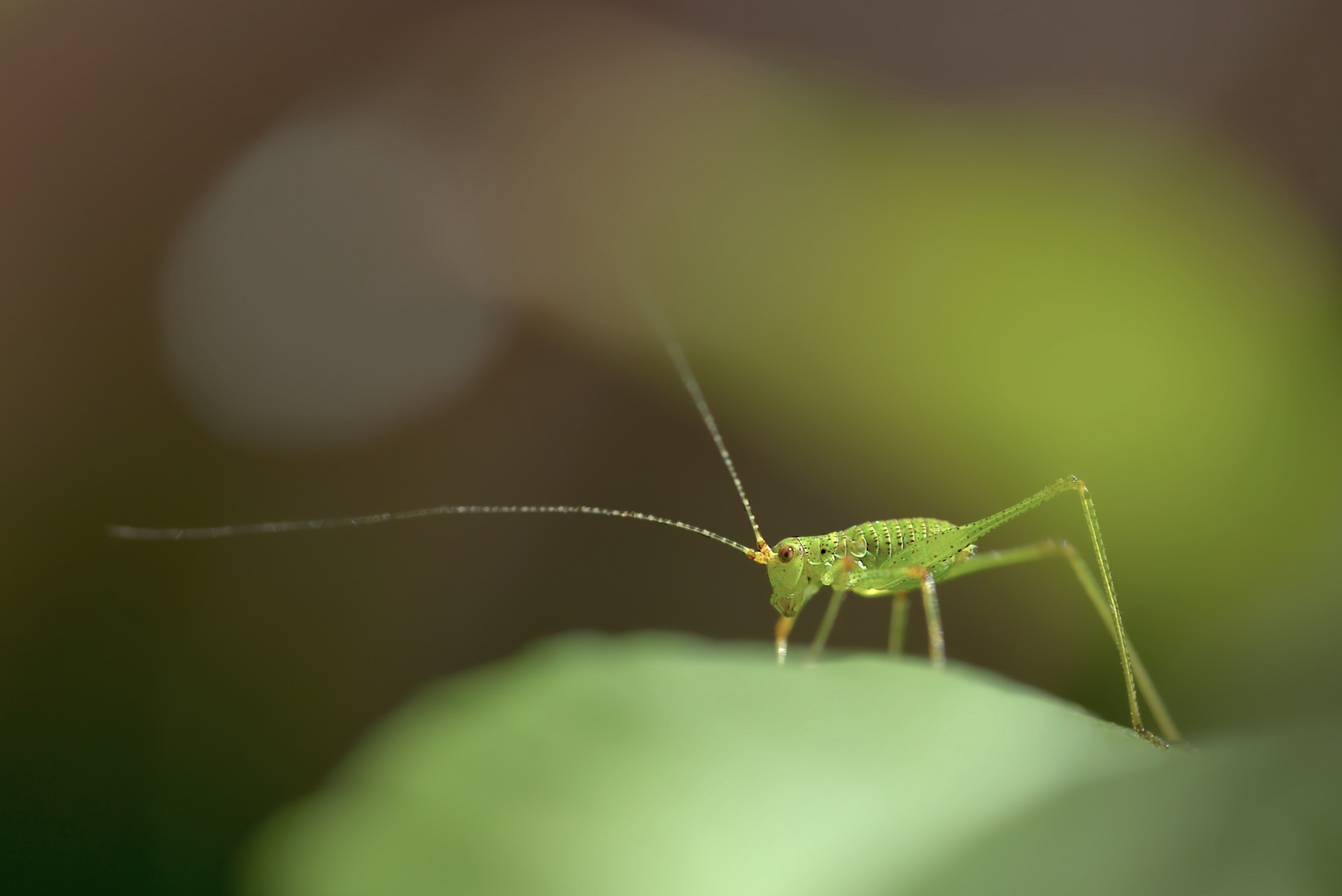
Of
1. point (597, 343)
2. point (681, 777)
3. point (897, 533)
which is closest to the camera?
point (681, 777)

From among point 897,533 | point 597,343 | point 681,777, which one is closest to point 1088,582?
point 897,533

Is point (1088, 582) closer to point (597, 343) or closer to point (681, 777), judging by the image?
point (681, 777)

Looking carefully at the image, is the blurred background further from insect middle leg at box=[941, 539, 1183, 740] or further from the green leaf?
the green leaf

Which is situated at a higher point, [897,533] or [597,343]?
[597,343]

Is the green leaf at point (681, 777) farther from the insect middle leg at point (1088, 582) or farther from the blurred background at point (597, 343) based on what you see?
the blurred background at point (597, 343)

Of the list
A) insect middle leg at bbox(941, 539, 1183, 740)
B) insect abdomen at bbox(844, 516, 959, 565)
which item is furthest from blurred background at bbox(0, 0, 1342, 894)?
insect abdomen at bbox(844, 516, 959, 565)

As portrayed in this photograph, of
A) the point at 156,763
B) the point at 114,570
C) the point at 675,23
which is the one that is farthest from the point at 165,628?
the point at 675,23

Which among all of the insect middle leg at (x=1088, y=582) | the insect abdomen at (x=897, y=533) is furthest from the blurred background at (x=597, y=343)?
the insect abdomen at (x=897, y=533)

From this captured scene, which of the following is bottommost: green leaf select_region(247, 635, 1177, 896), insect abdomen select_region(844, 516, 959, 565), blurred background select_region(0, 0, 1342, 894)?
green leaf select_region(247, 635, 1177, 896)

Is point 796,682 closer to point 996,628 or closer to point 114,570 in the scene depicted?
point 996,628
